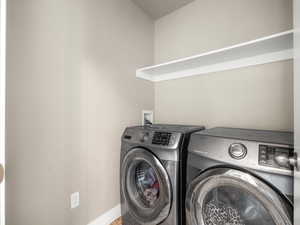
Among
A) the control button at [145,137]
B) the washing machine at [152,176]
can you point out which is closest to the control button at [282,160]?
the washing machine at [152,176]

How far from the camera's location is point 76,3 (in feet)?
3.75

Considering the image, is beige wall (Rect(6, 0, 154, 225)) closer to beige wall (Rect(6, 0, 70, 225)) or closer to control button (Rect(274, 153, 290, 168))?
beige wall (Rect(6, 0, 70, 225))

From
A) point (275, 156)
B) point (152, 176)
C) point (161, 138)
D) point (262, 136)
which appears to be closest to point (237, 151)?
point (275, 156)

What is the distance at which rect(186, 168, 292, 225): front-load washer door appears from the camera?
66cm

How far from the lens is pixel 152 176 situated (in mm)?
1254

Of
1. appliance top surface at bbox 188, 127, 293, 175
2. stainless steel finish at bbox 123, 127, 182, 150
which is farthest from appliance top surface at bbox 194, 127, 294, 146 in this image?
stainless steel finish at bbox 123, 127, 182, 150

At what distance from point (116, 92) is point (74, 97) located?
43 cm

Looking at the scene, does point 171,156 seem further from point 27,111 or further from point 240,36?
point 240,36

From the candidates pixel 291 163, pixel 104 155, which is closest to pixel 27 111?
pixel 104 155

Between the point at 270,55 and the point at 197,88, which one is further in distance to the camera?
the point at 197,88

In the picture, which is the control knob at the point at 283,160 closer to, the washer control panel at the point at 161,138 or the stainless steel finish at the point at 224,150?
the stainless steel finish at the point at 224,150

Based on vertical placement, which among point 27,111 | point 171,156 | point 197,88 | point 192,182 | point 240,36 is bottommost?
point 192,182

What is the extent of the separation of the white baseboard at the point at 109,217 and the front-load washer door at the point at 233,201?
794 millimetres

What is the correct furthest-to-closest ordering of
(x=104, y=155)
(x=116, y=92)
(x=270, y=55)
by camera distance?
A: (x=116, y=92) → (x=104, y=155) → (x=270, y=55)
